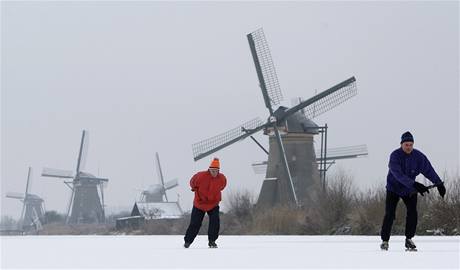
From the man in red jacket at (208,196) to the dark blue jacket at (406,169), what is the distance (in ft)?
9.06

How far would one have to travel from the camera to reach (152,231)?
52.1m

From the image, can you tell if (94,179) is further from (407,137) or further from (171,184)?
(407,137)

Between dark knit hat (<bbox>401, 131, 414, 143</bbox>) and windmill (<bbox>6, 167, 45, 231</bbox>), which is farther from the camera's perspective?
windmill (<bbox>6, 167, 45, 231</bbox>)

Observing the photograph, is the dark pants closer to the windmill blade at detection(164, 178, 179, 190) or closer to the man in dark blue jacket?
the man in dark blue jacket

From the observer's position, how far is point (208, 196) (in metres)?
12.6

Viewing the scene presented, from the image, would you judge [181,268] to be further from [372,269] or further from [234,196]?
[234,196]

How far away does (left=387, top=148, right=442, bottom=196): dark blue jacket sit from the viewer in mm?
10664

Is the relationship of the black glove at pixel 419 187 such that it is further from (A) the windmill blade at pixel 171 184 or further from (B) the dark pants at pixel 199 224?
(A) the windmill blade at pixel 171 184

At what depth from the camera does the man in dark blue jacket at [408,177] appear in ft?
34.6

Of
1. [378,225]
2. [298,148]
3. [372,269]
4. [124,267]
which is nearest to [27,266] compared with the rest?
[124,267]

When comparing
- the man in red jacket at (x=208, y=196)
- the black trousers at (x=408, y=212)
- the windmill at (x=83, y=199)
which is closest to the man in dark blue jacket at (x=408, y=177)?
the black trousers at (x=408, y=212)

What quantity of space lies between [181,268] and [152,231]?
1761 inches

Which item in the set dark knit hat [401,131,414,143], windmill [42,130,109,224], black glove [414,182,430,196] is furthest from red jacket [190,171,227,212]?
windmill [42,130,109,224]

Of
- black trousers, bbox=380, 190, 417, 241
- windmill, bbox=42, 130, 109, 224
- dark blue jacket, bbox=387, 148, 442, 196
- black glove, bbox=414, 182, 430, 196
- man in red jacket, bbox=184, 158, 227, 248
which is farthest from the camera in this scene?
windmill, bbox=42, 130, 109, 224
